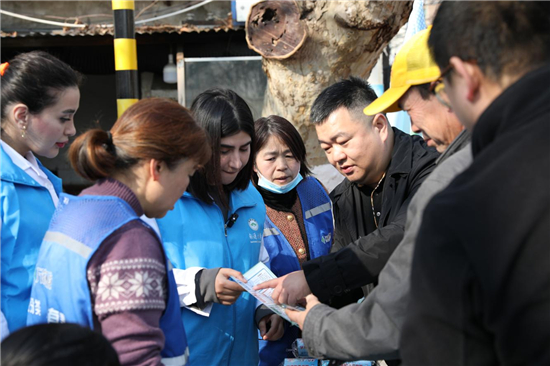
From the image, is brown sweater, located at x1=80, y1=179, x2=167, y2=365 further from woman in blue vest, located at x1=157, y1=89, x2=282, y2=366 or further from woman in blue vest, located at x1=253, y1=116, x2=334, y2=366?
woman in blue vest, located at x1=253, y1=116, x2=334, y2=366

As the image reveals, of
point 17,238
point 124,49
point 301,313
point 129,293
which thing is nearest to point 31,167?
point 17,238

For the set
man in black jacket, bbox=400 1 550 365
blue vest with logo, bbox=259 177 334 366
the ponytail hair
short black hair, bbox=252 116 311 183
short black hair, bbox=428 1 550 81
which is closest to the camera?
man in black jacket, bbox=400 1 550 365

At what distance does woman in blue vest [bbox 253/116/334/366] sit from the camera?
324 centimetres

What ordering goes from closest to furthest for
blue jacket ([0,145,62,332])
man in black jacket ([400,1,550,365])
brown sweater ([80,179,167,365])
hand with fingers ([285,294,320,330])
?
man in black jacket ([400,1,550,365]) < brown sweater ([80,179,167,365]) < hand with fingers ([285,294,320,330]) < blue jacket ([0,145,62,332])

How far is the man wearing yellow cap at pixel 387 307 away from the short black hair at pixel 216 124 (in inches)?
29.1

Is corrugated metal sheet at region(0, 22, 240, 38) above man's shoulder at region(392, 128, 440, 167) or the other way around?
above

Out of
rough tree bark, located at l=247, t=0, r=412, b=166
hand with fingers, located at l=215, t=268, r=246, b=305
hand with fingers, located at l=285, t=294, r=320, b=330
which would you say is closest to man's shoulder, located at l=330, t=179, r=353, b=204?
hand with fingers, located at l=215, t=268, r=246, b=305

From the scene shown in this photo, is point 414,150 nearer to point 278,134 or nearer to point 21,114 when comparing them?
point 278,134

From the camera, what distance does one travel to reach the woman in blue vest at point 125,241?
4.95 ft

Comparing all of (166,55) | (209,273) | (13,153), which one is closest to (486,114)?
(209,273)

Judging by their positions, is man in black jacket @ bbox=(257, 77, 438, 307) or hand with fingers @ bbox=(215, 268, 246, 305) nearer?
hand with fingers @ bbox=(215, 268, 246, 305)

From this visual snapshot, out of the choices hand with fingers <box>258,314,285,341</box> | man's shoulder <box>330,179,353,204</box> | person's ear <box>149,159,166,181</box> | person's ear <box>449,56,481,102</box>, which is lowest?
hand with fingers <box>258,314,285,341</box>

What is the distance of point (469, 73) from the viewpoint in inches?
48.3

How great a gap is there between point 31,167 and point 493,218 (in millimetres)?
1894
